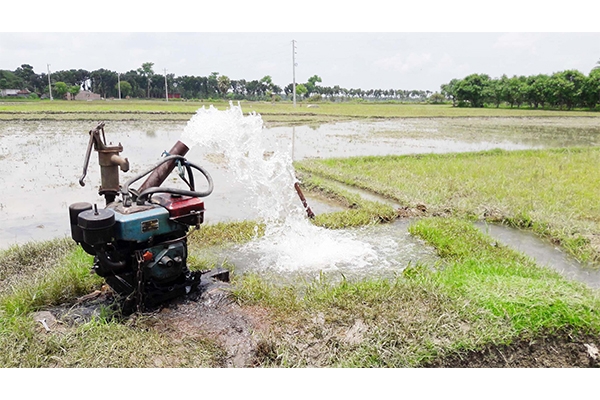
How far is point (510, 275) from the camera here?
3.76 m

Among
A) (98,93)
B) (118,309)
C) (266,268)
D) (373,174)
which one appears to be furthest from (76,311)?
(98,93)

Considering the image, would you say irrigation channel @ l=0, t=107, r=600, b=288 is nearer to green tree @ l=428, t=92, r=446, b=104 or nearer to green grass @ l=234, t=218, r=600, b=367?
green grass @ l=234, t=218, r=600, b=367

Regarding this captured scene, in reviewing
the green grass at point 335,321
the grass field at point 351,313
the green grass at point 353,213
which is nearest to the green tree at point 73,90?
the green grass at point 353,213

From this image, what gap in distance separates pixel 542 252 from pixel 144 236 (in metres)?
4.47

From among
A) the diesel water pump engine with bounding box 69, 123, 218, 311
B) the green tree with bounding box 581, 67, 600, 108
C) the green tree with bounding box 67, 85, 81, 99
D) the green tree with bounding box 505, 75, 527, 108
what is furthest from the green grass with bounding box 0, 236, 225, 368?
the green tree with bounding box 67, 85, 81, 99

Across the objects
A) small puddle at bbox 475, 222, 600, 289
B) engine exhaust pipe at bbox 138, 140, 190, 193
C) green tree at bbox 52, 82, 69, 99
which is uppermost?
green tree at bbox 52, 82, 69, 99

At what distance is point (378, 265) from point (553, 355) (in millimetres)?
1821

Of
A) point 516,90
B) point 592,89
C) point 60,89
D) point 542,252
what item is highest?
point 60,89

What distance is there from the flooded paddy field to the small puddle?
2449 millimetres

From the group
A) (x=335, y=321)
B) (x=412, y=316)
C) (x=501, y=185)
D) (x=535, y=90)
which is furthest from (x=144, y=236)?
(x=535, y=90)

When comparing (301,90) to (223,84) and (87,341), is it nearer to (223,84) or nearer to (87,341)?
(223,84)

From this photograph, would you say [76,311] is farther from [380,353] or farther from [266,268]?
[380,353]

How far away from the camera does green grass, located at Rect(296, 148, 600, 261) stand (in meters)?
5.70

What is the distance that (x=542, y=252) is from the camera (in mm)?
4961
